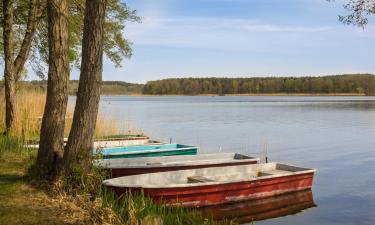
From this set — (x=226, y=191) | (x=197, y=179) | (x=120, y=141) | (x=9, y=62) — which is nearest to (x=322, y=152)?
(x=120, y=141)

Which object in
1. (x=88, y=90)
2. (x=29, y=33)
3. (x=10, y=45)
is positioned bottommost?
(x=88, y=90)

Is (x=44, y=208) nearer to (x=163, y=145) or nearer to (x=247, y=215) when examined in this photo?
(x=247, y=215)

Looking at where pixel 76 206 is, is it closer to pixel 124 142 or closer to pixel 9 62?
pixel 9 62

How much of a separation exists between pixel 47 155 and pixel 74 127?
103 centimetres

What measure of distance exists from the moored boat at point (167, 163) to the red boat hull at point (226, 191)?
5.33 feet

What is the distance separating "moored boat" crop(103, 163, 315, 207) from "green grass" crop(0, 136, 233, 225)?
3.12ft

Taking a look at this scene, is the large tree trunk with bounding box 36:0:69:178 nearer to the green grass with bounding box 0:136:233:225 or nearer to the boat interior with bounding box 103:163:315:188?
the green grass with bounding box 0:136:233:225

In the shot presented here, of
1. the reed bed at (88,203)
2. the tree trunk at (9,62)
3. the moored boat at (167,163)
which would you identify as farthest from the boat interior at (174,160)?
the tree trunk at (9,62)

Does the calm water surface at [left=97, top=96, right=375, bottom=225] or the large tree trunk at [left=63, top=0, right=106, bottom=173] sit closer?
the large tree trunk at [left=63, top=0, right=106, bottom=173]

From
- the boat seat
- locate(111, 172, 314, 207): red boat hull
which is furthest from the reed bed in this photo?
the boat seat

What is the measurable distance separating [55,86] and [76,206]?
2963 mm

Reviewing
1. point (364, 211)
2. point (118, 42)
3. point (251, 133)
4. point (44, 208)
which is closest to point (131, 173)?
point (44, 208)

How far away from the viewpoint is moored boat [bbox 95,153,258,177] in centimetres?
1224

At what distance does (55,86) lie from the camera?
9.23 m
